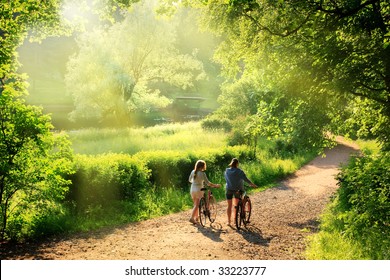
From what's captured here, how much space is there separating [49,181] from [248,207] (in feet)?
18.3

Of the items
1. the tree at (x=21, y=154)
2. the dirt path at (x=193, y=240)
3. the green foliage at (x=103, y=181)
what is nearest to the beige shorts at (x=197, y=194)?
the dirt path at (x=193, y=240)

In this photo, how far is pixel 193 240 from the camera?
884 cm

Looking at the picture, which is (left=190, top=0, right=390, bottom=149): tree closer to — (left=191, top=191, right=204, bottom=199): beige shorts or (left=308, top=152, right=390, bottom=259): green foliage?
(left=308, top=152, right=390, bottom=259): green foliage

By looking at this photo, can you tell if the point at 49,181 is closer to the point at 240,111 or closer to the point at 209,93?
the point at 240,111

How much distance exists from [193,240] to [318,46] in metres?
5.57

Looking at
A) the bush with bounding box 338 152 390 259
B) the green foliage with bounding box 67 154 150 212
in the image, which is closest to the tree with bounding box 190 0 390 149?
the bush with bounding box 338 152 390 259

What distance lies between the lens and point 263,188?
1734cm

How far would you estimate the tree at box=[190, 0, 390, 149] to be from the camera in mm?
7836

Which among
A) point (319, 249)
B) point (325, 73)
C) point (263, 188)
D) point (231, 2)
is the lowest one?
point (263, 188)

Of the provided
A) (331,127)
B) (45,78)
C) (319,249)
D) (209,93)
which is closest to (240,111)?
(331,127)

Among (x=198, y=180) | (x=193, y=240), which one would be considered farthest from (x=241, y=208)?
(x=193, y=240)

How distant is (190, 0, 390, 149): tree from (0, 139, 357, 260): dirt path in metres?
3.45

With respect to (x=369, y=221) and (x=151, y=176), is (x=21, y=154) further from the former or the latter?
(x=369, y=221)

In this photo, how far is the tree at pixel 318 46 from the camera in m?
7.84
